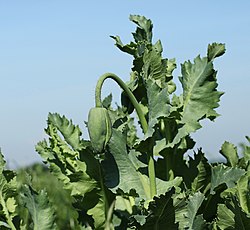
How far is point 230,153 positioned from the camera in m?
1.65

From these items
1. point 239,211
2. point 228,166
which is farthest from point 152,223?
point 228,166

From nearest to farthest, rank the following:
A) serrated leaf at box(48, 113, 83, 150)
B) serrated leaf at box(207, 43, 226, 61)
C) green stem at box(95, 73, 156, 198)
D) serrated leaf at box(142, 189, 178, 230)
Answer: serrated leaf at box(142, 189, 178, 230)
green stem at box(95, 73, 156, 198)
serrated leaf at box(207, 43, 226, 61)
serrated leaf at box(48, 113, 83, 150)

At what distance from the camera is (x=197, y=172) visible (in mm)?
1589

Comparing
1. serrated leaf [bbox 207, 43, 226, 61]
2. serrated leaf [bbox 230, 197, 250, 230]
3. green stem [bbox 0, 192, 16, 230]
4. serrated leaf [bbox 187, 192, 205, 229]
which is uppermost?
serrated leaf [bbox 207, 43, 226, 61]

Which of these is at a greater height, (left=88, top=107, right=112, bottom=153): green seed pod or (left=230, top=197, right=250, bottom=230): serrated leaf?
(left=88, top=107, right=112, bottom=153): green seed pod

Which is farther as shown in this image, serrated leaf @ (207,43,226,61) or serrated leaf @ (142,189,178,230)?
serrated leaf @ (207,43,226,61)

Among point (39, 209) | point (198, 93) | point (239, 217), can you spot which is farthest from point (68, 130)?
point (239, 217)

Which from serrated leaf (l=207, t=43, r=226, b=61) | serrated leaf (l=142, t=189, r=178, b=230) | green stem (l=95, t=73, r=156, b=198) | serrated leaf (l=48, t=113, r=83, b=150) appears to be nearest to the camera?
serrated leaf (l=142, t=189, r=178, b=230)

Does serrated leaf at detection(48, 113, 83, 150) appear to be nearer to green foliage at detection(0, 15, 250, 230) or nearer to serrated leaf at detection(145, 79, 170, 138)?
green foliage at detection(0, 15, 250, 230)

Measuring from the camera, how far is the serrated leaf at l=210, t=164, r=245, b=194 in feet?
4.90

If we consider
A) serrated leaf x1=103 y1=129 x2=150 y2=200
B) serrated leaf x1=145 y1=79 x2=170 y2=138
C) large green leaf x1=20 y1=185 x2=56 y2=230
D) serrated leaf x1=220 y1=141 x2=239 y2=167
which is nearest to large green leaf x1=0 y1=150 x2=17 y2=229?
large green leaf x1=20 y1=185 x2=56 y2=230

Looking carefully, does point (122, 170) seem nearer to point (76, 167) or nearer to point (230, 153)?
point (76, 167)

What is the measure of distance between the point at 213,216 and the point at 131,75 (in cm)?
41

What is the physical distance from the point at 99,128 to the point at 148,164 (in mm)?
150
